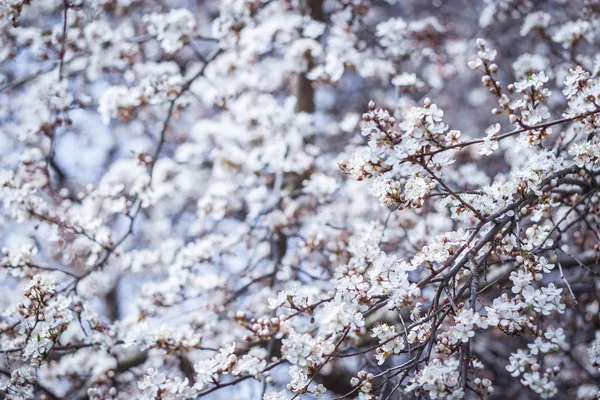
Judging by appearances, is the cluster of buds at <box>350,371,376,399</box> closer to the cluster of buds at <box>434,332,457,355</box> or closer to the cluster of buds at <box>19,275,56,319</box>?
the cluster of buds at <box>434,332,457,355</box>

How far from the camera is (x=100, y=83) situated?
4.80 m

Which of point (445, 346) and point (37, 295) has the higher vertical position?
point (37, 295)

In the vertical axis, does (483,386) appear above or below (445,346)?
below

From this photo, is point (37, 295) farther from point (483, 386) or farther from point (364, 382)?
point (483, 386)

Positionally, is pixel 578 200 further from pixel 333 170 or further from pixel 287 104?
pixel 287 104

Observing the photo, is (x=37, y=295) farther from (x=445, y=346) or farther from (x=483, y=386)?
(x=483, y=386)

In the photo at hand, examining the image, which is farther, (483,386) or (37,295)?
(37,295)

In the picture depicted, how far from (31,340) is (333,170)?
2.67 metres

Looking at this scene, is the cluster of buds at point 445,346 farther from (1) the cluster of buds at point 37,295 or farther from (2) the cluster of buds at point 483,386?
(1) the cluster of buds at point 37,295

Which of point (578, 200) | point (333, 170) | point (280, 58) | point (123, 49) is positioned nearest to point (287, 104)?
point (333, 170)

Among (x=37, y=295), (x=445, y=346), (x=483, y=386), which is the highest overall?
(x=37, y=295)

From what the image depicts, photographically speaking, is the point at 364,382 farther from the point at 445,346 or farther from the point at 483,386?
the point at 483,386

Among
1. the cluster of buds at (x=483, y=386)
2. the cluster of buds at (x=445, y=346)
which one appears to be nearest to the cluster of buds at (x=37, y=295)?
the cluster of buds at (x=445, y=346)

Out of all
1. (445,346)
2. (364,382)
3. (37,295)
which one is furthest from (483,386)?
(37,295)
